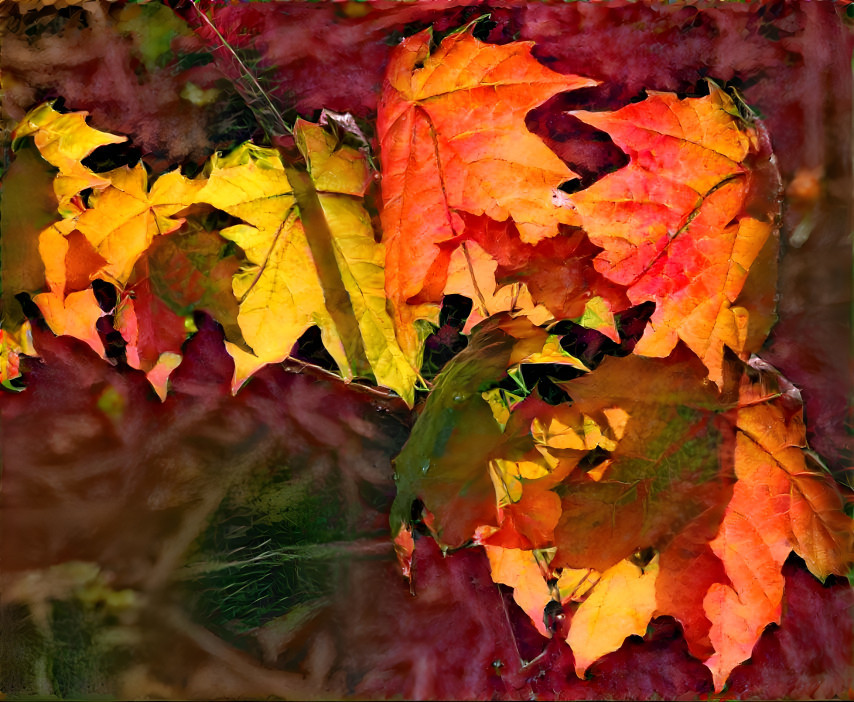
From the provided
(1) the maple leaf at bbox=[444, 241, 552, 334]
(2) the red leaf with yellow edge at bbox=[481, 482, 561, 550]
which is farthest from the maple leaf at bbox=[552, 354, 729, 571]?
(1) the maple leaf at bbox=[444, 241, 552, 334]

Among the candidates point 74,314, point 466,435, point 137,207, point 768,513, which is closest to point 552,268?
point 466,435

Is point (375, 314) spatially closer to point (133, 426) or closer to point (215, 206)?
point (215, 206)

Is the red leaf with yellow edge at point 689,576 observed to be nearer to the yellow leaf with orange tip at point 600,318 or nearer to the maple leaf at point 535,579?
the maple leaf at point 535,579

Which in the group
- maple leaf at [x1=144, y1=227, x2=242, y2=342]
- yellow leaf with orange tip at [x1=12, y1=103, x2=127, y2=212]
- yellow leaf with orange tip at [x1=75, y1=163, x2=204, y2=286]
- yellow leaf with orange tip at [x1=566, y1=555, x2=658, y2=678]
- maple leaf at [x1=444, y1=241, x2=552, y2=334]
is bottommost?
yellow leaf with orange tip at [x1=566, y1=555, x2=658, y2=678]

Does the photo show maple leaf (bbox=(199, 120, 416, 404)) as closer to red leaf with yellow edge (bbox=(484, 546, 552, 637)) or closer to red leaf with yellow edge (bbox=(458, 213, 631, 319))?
red leaf with yellow edge (bbox=(458, 213, 631, 319))

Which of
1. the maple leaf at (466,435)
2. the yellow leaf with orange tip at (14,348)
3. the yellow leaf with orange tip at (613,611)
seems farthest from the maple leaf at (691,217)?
the yellow leaf with orange tip at (14,348)

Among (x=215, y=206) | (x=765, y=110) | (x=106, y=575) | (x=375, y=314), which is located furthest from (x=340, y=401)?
(x=765, y=110)
